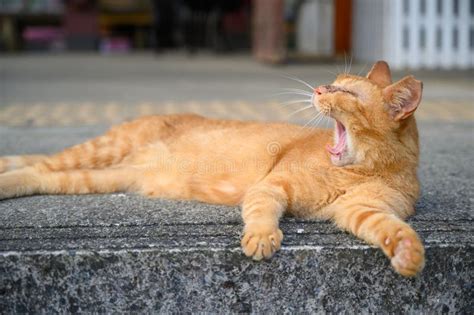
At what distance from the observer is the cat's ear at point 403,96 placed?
2.29 metres

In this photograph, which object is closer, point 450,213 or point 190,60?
point 450,213

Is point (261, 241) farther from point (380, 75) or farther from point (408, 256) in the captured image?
point (380, 75)

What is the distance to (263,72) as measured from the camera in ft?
28.6

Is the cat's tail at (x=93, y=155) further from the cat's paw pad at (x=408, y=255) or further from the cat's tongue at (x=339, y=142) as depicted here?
the cat's paw pad at (x=408, y=255)

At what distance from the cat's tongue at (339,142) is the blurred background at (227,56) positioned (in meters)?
0.76

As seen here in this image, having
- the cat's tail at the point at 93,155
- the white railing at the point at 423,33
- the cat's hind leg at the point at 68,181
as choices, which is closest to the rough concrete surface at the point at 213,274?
the cat's hind leg at the point at 68,181

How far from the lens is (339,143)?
2574 millimetres

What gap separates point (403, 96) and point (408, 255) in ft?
1.91

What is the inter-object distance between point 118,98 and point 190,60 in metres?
5.23

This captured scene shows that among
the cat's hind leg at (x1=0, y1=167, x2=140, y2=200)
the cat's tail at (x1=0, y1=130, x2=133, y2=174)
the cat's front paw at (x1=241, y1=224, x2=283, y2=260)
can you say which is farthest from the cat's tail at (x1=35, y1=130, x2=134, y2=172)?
the cat's front paw at (x1=241, y1=224, x2=283, y2=260)

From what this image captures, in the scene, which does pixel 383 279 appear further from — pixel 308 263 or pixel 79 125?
pixel 79 125

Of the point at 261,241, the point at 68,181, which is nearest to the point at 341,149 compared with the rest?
the point at 261,241

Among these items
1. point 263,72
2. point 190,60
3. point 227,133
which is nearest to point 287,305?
point 227,133

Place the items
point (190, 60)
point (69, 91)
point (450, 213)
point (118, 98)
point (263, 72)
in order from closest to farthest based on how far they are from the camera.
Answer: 1. point (450, 213)
2. point (118, 98)
3. point (69, 91)
4. point (263, 72)
5. point (190, 60)
